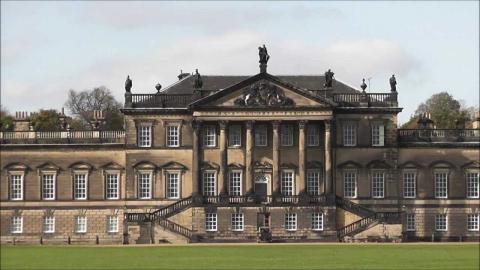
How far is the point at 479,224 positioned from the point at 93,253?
107ft

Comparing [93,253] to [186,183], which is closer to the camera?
[93,253]

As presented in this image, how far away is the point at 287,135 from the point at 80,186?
A: 569 inches

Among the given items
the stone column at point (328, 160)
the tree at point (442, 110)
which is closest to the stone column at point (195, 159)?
the stone column at point (328, 160)

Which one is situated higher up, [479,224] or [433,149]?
[433,149]

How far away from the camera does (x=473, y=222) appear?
252 ft

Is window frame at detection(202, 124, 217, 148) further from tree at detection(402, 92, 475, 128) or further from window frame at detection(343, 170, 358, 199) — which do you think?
tree at detection(402, 92, 475, 128)

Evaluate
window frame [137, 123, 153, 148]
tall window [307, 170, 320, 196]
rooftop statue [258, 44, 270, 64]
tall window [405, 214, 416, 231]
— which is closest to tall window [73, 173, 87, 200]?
window frame [137, 123, 153, 148]

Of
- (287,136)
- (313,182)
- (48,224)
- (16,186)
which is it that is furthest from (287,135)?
(16,186)

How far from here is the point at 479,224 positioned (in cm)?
7675

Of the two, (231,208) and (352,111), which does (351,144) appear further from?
(231,208)

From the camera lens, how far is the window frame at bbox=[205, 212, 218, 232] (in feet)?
237

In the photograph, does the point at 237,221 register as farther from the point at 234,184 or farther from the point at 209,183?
the point at 209,183

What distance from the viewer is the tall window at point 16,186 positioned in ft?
252

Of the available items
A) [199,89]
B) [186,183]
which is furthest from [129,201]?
[199,89]
